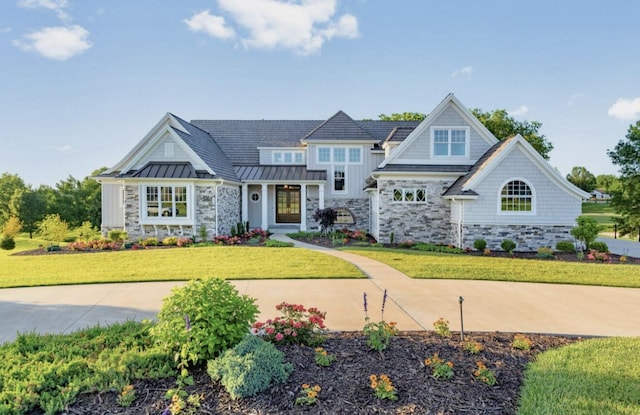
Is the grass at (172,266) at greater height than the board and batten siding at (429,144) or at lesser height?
lesser

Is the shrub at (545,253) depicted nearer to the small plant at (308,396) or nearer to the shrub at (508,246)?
the shrub at (508,246)

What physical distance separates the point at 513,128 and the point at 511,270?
25.8 m

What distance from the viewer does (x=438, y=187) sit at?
53.6 ft

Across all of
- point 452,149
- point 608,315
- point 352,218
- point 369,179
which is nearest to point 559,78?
point 452,149

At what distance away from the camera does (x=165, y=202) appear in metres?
16.6

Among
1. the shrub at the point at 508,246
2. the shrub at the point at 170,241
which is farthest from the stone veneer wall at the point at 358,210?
the shrub at the point at 170,241

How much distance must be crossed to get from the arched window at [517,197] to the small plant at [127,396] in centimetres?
1522

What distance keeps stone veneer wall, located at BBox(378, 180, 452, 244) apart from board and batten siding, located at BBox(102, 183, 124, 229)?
49.4ft

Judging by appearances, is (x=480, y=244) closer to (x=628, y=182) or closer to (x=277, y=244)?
(x=277, y=244)

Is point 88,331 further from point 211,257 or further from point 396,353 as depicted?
point 211,257

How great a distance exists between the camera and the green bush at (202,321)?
11.9ft

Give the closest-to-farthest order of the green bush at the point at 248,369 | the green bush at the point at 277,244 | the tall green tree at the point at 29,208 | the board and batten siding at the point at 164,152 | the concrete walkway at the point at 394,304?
the green bush at the point at 248,369
the concrete walkway at the point at 394,304
the green bush at the point at 277,244
the board and batten siding at the point at 164,152
the tall green tree at the point at 29,208

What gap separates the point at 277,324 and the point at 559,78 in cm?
2070

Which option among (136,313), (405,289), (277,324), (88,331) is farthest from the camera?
(405,289)
